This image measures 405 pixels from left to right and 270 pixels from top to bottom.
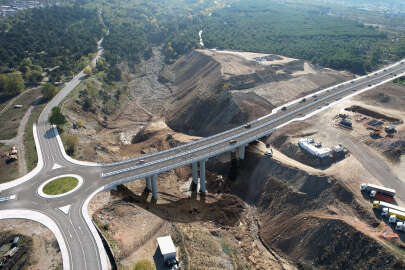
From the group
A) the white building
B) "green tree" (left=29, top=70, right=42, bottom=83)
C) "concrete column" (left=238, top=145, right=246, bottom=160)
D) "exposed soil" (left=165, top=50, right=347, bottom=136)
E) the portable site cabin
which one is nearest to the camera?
the portable site cabin

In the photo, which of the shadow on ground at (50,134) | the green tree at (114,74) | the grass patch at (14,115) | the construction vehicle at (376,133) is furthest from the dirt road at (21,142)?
the construction vehicle at (376,133)

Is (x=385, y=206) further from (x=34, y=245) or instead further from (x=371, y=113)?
(x=34, y=245)

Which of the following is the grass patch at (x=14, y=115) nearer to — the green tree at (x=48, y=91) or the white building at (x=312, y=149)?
the green tree at (x=48, y=91)

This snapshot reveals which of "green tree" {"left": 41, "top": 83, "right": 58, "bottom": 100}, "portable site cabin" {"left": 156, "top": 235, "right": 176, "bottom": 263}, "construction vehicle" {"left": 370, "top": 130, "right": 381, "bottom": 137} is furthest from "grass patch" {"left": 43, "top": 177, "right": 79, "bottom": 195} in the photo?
"construction vehicle" {"left": 370, "top": 130, "right": 381, "bottom": 137}

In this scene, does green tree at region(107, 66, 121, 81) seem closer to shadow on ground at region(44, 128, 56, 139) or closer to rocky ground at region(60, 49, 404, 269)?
rocky ground at region(60, 49, 404, 269)

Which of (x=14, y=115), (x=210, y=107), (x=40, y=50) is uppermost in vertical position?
(x=40, y=50)

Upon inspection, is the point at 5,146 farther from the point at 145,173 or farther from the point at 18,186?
the point at 145,173

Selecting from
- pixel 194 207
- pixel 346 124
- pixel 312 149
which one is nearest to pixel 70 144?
pixel 194 207
